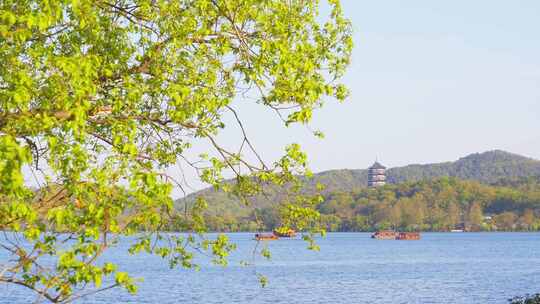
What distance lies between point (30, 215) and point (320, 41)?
19.2ft

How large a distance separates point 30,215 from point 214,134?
4.49 metres

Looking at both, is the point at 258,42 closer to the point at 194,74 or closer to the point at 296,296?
the point at 194,74

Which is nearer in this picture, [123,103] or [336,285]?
[123,103]

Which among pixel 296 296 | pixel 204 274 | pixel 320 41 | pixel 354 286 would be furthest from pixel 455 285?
pixel 320 41

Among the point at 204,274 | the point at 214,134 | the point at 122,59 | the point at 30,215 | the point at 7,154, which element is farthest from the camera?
the point at 204,274

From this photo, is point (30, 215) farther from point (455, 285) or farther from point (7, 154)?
A: point (455, 285)

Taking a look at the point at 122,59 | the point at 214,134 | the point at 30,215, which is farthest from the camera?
the point at 214,134

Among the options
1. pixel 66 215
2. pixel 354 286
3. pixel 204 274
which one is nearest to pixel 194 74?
pixel 66 215

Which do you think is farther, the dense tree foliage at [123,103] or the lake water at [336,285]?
the lake water at [336,285]

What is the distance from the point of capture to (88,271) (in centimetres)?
991

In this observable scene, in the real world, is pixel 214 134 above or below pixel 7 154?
above

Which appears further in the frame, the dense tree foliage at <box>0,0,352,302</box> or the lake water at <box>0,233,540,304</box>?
the lake water at <box>0,233,540,304</box>

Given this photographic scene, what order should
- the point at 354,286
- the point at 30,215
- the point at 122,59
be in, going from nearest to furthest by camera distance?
the point at 30,215 < the point at 122,59 < the point at 354,286

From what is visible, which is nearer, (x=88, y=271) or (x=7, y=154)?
(x=7, y=154)
